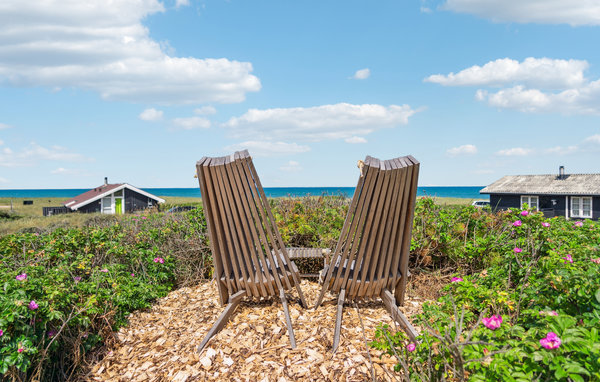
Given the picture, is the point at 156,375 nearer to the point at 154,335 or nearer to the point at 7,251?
the point at 154,335

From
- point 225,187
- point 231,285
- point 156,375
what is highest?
point 225,187

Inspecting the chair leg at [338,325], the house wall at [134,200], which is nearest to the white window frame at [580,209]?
the chair leg at [338,325]

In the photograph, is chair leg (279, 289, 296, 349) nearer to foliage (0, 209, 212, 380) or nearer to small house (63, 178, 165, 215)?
foliage (0, 209, 212, 380)

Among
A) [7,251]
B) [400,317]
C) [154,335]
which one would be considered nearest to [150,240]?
[7,251]

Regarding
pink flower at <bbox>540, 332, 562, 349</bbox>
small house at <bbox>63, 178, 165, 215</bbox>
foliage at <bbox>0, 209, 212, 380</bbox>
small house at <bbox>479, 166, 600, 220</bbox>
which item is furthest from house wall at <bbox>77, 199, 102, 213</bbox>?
pink flower at <bbox>540, 332, 562, 349</bbox>

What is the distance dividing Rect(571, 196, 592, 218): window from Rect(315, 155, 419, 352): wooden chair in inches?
1067

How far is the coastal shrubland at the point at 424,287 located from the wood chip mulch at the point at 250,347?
0.27 meters

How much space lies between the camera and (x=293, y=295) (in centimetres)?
450

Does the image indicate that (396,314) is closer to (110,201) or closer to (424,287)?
(424,287)

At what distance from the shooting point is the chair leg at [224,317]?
136 inches

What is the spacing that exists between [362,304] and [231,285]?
1.33 meters

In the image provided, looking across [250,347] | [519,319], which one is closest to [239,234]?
[250,347]

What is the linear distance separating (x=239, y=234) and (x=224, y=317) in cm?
79

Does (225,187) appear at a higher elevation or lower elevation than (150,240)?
higher
